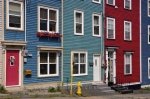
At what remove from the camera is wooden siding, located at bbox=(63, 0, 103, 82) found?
1293 inches

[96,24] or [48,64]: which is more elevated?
[96,24]

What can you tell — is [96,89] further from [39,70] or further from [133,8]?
[133,8]

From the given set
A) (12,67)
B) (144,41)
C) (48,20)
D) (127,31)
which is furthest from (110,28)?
(12,67)

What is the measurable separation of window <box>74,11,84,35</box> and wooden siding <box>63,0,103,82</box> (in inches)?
13.9

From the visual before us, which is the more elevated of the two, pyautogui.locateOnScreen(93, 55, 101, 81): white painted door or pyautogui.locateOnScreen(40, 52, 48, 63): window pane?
pyautogui.locateOnScreen(40, 52, 48, 63): window pane

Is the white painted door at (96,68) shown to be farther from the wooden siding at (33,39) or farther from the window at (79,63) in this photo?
the wooden siding at (33,39)

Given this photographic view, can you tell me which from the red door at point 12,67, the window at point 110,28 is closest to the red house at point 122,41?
the window at point 110,28

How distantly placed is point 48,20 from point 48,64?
3233 millimetres

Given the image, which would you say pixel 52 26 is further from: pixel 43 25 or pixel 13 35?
pixel 13 35

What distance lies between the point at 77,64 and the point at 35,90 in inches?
237

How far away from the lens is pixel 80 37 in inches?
1359

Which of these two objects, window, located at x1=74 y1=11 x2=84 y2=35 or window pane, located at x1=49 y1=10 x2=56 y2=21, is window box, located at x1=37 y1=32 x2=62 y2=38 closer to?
window pane, located at x1=49 y1=10 x2=56 y2=21

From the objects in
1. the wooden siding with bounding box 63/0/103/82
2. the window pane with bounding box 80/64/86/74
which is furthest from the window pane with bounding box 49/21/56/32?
the window pane with bounding box 80/64/86/74

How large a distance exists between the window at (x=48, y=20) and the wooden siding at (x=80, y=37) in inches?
39.7
